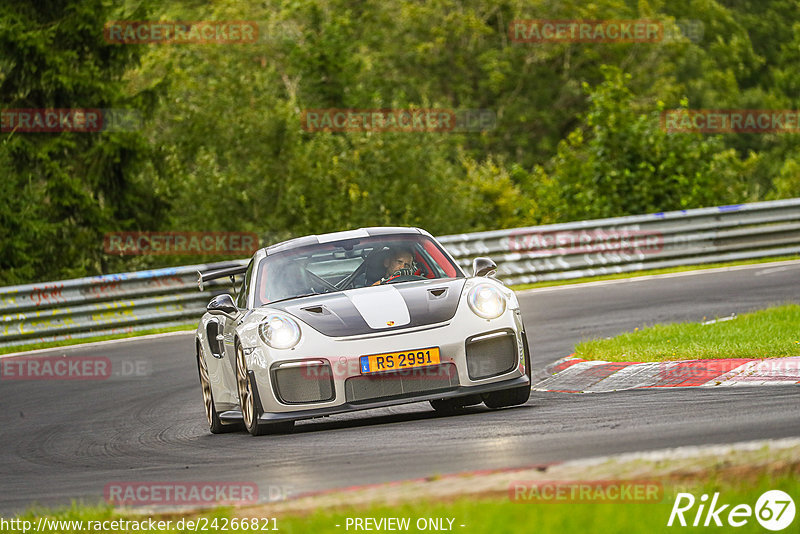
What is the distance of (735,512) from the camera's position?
4.27 meters

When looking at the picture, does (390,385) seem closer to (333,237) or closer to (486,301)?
(486,301)

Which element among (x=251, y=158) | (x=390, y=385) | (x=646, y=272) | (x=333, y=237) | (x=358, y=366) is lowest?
(x=646, y=272)

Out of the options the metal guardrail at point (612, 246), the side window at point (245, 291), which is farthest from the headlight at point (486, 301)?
the metal guardrail at point (612, 246)

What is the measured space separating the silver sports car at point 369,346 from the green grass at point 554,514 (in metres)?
3.06

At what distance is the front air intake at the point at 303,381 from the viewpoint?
807 cm

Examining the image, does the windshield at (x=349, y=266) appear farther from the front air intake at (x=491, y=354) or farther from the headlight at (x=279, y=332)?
the front air intake at (x=491, y=354)

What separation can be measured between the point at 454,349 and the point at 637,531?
4.05 meters

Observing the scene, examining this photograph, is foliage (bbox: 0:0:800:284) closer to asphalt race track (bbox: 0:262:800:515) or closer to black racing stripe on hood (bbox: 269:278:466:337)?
asphalt race track (bbox: 0:262:800:515)

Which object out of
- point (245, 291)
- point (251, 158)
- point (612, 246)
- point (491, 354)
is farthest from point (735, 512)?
point (251, 158)

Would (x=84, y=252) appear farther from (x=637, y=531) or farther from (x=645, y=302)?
(x=637, y=531)

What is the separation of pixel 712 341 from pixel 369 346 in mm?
3643

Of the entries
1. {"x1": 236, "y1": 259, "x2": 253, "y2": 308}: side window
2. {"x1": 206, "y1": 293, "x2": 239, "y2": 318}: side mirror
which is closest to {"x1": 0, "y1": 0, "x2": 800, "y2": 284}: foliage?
{"x1": 236, "y1": 259, "x2": 253, "y2": 308}: side window

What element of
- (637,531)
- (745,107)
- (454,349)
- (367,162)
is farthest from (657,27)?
(637,531)

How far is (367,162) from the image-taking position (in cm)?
3186
